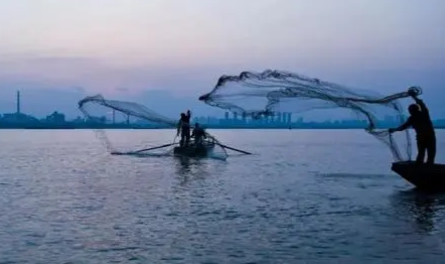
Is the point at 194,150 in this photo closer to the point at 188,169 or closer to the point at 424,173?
the point at 188,169

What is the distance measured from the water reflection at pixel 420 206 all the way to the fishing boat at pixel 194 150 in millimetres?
18764

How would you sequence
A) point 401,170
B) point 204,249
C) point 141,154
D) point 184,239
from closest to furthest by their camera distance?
1. point 204,249
2. point 184,239
3. point 401,170
4. point 141,154

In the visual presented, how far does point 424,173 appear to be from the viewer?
766 inches

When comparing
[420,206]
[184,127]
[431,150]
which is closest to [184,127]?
[184,127]

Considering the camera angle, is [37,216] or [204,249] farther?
[37,216]

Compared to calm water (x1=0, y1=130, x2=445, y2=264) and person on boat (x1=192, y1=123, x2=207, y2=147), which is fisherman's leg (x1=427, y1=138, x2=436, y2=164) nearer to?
calm water (x1=0, y1=130, x2=445, y2=264)

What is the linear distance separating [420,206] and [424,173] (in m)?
2.49

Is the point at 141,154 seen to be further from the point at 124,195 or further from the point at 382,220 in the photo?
the point at 382,220

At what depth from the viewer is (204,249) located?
12031mm

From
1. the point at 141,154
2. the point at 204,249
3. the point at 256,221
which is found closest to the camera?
the point at 204,249

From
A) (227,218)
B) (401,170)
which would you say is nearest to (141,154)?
(401,170)

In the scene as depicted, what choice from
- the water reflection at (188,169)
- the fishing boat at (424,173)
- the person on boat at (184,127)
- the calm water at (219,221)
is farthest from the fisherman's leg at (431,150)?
the person on boat at (184,127)

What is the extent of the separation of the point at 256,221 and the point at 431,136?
6.75m

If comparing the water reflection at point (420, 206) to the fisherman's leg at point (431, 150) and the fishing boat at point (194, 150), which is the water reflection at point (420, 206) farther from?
the fishing boat at point (194, 150)
